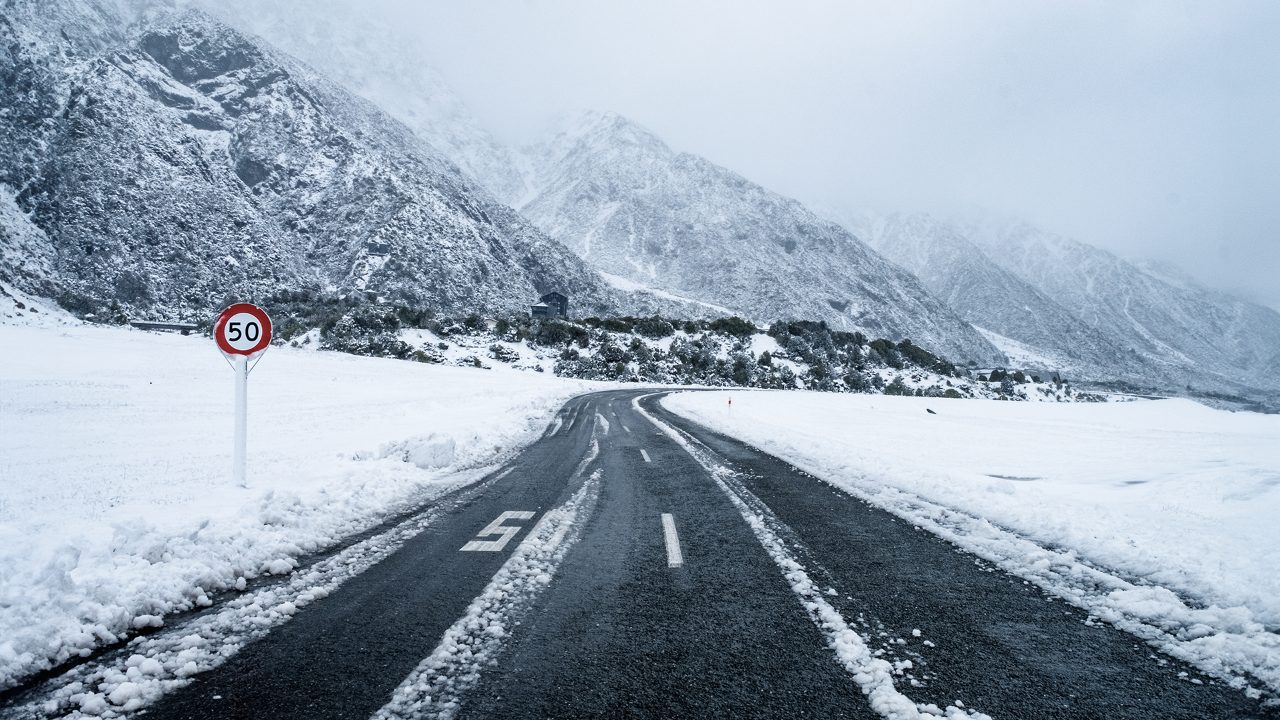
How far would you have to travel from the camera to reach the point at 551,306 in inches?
3622

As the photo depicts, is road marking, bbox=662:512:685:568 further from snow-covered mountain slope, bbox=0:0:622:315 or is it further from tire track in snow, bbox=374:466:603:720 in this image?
snow-covered mountain slope, bbox=0:0:622:315

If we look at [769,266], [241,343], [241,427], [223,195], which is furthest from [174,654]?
A: [769,266]

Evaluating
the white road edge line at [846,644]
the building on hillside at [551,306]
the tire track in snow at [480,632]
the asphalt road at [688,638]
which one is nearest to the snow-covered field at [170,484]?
the asphalt road at [688,638]

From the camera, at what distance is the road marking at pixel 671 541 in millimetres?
4887

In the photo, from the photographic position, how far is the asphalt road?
2658 millimetres

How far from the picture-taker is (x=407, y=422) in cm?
1484

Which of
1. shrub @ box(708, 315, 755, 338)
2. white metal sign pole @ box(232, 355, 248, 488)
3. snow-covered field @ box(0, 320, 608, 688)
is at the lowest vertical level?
snow-covered field @ box(0, 320, 608, 688)

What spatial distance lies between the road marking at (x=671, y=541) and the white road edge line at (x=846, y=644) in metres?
0.85

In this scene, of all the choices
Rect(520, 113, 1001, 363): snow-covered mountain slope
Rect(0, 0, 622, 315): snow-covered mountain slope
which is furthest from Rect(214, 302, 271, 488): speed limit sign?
Rect(520, 113, 1001, 363): snow-covered mountain slope

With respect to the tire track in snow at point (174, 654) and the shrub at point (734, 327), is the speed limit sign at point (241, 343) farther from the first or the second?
the shrub at point (734, 327)

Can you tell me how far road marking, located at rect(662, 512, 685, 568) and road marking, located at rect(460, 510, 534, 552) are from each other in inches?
61.7

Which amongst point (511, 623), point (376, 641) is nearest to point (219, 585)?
point (376, 641)

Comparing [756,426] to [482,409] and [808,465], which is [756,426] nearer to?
[808,465]

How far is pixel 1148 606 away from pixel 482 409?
60.3ft
